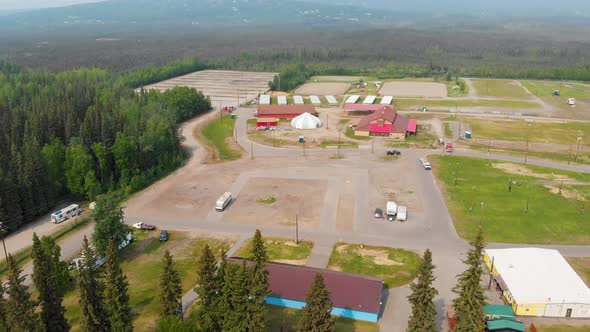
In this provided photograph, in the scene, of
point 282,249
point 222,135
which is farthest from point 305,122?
point 282,249

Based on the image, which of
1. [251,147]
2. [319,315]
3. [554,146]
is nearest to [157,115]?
[251,147]

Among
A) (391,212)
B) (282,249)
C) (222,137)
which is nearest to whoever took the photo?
(282,249)

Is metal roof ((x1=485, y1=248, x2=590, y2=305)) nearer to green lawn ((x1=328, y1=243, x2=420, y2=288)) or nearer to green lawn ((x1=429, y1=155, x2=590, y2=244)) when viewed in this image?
green lawn ((x1=429, y1=155, x2=590, y2=244))

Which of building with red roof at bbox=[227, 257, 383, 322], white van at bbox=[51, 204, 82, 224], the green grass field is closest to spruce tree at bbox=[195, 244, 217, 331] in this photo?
building with red roof at bbox=[227, 257, 383, 322]

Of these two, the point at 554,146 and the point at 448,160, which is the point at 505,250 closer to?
the point at 448,160

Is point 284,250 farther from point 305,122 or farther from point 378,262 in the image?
point 305,122

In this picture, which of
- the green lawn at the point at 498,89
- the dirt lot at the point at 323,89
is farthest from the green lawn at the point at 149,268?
the green lawn at the point at 498,89

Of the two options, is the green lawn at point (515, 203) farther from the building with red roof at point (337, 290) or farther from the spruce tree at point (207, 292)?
the spruce tree at point (207, 292)
